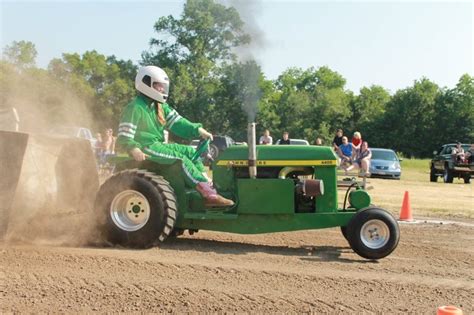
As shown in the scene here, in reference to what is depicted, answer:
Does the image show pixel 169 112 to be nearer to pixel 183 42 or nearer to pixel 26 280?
pixel 26 280

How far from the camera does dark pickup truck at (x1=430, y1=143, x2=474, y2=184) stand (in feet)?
75.8

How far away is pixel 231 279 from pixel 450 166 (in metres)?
20.2

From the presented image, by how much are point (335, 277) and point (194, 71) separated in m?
46.2

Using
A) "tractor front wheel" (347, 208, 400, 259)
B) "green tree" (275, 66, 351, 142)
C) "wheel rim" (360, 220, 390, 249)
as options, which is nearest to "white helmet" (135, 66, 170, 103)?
"tractor front wheel" (347, 208, 400, 259)

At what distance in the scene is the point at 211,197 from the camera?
661 cm

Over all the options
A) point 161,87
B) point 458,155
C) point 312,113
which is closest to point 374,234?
point 161,87

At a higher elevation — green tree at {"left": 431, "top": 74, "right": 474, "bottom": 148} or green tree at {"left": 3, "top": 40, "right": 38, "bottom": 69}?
green tree at {"left": 431, "top": 74, "right": 474, "bottom": 148}

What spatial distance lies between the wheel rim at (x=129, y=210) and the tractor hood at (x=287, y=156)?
1164 millimetres

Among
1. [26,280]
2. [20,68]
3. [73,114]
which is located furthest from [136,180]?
[20,68]

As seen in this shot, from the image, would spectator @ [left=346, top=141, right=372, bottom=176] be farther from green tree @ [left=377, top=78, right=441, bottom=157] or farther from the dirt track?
green tree @ [left=377, top=78, right=441, bottom=157]

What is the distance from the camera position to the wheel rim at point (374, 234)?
6.36 metres

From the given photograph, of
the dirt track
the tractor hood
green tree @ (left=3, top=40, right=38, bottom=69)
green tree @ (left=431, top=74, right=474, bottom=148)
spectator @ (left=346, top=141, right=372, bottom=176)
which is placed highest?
green tree @ (left=431, top=74, right=474, bottom=148)

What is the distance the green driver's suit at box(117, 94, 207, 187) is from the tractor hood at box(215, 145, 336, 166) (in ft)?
1.59

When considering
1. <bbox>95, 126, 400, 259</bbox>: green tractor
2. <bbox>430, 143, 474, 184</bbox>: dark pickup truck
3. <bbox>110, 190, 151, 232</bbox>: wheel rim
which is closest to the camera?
<bbox>95, 126, 400, 259</bbox>: green tractor
